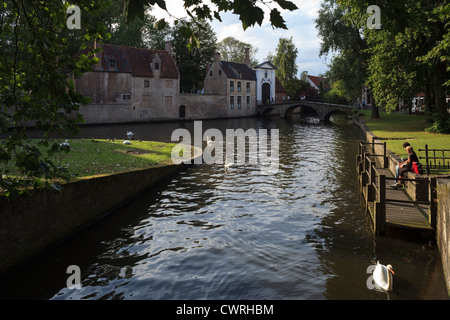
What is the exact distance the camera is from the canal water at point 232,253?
25.2 feet

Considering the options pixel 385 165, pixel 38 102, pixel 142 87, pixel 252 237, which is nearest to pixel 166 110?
pixel 142 87

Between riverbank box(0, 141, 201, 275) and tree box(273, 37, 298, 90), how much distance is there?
218 feet

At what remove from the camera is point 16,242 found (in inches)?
332

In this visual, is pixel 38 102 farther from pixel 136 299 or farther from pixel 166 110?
pixel 166 110

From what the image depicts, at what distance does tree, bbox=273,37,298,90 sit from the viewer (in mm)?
74938

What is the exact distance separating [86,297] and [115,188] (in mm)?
5635

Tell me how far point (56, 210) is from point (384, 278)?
798cm

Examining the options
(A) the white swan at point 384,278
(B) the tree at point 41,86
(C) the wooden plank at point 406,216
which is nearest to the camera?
(B) the tree at point 41,86

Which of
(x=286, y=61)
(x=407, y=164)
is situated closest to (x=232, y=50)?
(x=286, y=61)

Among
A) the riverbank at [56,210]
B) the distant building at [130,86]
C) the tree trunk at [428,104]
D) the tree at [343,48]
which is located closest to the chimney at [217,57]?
the distant building at [130,86]

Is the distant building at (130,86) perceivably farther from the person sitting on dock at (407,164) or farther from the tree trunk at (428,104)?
the person sitting on dock at (407,164)

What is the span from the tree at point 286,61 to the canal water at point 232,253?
64.8 meters

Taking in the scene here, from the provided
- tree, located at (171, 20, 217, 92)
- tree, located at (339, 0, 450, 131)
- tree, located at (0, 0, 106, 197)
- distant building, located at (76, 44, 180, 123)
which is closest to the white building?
tree, located at (171, 20, 217, 92)

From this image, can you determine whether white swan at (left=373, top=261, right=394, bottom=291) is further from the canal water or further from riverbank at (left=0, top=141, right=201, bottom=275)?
riverbank at (left=0, top=141, right=201, bottom=275)
